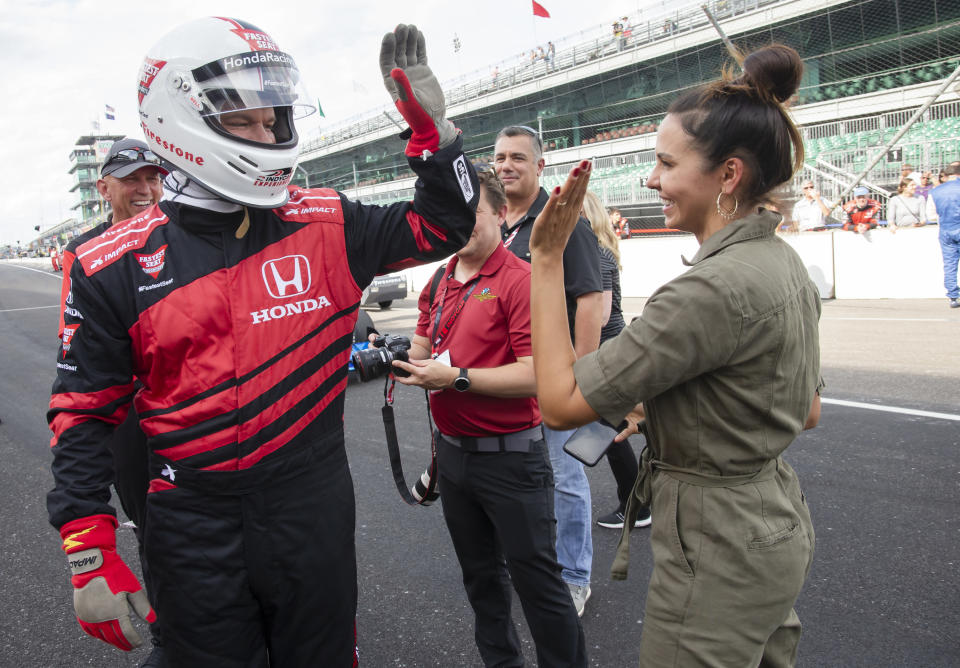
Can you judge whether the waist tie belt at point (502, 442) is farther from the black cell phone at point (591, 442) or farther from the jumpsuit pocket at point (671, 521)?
the jumpsuit pocket at point (671, 521)

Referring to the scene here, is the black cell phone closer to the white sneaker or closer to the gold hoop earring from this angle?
the gold hoop earring

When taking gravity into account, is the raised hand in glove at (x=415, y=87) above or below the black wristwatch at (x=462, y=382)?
above

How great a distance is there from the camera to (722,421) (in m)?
1.48

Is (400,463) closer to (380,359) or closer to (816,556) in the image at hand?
(380,359)

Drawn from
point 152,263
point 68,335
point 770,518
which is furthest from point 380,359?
point 770,518

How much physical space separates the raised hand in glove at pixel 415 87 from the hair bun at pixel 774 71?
746 millimetres

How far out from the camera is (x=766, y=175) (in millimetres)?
1559

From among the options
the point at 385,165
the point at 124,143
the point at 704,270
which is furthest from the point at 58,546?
the point at 385,165

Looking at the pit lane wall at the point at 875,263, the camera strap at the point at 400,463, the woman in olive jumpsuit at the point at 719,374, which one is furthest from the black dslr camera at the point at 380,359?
the pit lane wall at the point at 875,263

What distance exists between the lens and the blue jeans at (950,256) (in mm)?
9930

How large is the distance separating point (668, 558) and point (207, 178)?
1.50 meters

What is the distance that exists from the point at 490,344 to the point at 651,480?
0.99 meters

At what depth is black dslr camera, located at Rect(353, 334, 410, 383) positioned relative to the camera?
2.35 metres

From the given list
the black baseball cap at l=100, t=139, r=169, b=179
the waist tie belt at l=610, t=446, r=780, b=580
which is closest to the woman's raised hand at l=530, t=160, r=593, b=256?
the waist tie belt at l=610, t=446, r=780, b=580
